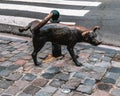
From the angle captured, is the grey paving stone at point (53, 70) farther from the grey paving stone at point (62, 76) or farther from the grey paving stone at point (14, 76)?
the grey paving stone at point (14, 76)

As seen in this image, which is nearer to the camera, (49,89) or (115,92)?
(115,92)

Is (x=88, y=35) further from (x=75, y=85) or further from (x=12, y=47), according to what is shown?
(x=12, y=47)

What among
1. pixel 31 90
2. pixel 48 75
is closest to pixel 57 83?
pixel 48 75

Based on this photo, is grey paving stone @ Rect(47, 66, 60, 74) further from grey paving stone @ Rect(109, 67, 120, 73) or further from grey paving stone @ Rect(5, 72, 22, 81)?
grey paving stone @ Rect(109, 67, 120, 73)

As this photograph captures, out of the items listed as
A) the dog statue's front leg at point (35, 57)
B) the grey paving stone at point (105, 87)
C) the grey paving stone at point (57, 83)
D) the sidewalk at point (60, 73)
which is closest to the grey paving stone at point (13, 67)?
the sidewalk at point (60, 73)

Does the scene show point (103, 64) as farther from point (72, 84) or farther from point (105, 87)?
point (72, 84)

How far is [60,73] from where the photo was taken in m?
5.79

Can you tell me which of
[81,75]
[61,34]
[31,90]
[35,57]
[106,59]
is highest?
[61,34]

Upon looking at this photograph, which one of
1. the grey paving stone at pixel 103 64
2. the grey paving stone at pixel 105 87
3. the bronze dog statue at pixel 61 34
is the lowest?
the grey paving stone at pixel 105 87

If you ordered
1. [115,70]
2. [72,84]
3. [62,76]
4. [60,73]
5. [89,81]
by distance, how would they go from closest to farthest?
1. [72,84]
2. [89,81]
3. [62,76]
4. [60,73]
5. [115,70]

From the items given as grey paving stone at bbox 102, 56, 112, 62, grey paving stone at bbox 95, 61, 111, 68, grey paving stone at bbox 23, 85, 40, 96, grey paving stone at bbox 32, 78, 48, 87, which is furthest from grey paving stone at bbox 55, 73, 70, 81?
grey paving stone at bbox 102, 56, 112, 62

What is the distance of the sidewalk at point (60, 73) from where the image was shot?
5.22 meters

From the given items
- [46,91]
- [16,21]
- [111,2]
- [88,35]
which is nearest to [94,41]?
[88,35]

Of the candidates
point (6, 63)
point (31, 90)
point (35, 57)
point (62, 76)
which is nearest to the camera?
point (31, 90)
